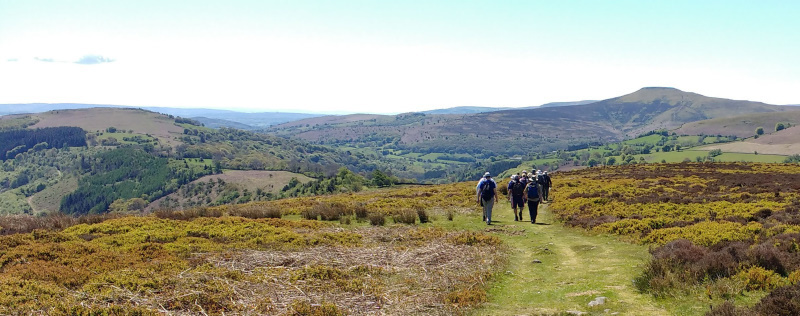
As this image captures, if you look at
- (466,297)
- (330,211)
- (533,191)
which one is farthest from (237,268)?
(533,191)

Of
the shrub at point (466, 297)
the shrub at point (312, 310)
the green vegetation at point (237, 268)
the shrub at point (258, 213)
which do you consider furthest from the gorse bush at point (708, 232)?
the shrub at point (258, 213)

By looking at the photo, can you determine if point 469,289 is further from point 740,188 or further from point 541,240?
point 740,188

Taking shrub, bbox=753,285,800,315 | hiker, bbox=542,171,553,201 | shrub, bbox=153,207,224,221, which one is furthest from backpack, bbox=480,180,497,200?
shrub, bbox=153,207,224,221

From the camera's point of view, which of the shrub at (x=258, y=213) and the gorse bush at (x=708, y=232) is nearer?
the gorse bush at (x=708, y=232)

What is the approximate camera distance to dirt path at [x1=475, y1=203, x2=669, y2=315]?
30.2 feet

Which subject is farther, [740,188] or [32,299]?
[740,188]

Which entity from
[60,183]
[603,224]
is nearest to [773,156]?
[603,224]

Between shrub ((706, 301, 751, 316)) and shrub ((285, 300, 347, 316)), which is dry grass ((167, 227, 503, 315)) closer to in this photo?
shrub ((285, 300, 347, 316))

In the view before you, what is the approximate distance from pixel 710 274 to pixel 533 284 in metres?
3.89

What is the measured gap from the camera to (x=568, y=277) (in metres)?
11.6

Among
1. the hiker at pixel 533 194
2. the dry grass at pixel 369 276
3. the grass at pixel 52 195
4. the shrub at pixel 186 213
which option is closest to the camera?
the dry grass at pixel 369 276

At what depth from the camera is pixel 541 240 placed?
17.0m

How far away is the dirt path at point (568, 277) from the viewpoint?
9219mm

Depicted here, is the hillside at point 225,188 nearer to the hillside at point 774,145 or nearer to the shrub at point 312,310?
the hillside at point 774,145
